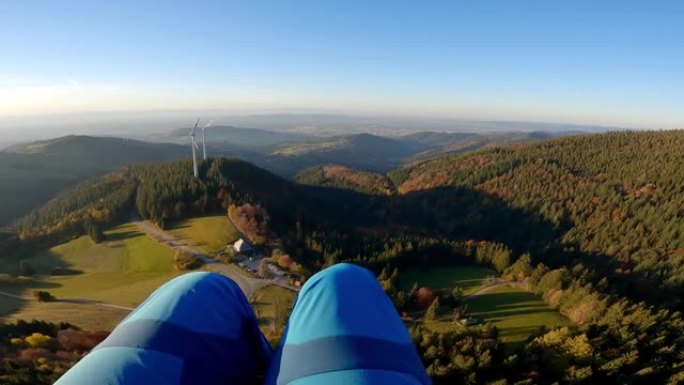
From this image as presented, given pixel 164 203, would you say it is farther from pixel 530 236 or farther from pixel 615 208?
pixel 615 208

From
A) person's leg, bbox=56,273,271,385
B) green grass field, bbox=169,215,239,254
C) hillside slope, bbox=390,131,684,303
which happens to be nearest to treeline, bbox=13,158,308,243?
green grass field, bbox=169,215,239,254

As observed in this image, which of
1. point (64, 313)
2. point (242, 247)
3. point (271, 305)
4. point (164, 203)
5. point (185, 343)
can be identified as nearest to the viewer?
point (185, 343)

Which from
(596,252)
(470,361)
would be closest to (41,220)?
(470,361)

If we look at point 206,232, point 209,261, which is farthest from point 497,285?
point 206,232

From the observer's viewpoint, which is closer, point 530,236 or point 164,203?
point 164,203

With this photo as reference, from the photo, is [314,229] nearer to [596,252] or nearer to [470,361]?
[470,361]

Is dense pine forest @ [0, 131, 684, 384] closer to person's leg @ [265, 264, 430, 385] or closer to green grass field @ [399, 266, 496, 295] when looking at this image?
green grass field @ [399, 266, 496, 295]
